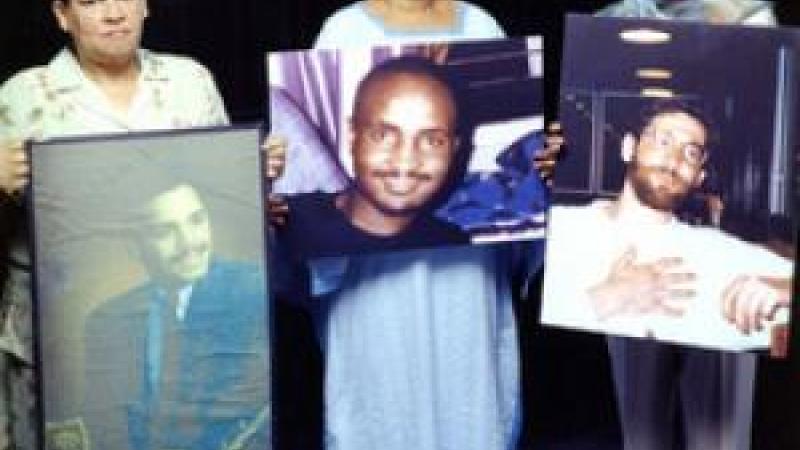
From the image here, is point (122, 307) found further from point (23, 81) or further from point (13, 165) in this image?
point (23, 81)

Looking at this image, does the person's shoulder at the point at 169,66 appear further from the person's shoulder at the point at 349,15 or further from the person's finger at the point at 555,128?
the person's finger at the point at 555,128

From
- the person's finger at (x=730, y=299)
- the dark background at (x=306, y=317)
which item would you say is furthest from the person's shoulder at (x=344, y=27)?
the person's finger at (x=730, y=299)

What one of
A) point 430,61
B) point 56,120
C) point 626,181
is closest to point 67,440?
point 56,120

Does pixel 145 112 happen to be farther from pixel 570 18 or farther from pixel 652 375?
pixel 652 375

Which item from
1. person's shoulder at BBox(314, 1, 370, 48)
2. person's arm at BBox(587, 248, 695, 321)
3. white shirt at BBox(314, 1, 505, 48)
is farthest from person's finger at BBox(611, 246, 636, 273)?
person's shoulder at BBox(314, 1, 370, 48)

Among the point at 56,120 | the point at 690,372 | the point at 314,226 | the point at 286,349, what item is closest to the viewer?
the point at 56,120

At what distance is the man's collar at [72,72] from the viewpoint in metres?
1.81

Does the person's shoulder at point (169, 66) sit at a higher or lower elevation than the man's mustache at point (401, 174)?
higher

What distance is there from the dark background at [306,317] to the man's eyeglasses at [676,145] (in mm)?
400

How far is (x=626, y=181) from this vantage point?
1912 millimetres

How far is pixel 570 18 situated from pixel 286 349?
968 mm

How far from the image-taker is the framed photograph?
178cm

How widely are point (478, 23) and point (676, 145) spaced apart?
40cm

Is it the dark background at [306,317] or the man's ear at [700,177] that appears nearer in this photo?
the man's ear at [700,177]
